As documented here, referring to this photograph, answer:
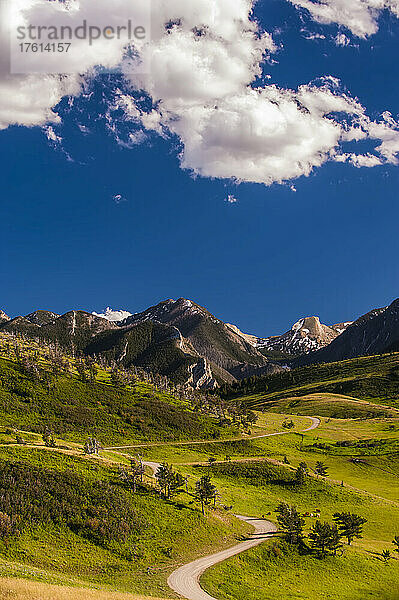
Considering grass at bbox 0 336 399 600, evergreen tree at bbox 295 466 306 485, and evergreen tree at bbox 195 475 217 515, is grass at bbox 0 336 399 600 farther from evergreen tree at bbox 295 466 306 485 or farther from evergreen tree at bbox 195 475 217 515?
evergreen tree at bbox 195 475 217 515

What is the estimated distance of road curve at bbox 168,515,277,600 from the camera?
143 ft

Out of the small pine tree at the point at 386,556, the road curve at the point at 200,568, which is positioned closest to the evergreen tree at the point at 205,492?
the road curve at the point at 200,568

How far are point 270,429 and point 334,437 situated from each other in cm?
2847

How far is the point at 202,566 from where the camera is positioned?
5109 centimetres

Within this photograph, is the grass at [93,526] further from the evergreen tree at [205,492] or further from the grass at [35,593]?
the grass at [35,593]

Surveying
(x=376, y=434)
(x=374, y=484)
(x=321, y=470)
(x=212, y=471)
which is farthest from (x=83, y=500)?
(x=376, y=434)

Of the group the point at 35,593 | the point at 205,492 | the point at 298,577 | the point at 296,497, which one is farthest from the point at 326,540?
the point at 35,593

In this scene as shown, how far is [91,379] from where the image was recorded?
197 meters

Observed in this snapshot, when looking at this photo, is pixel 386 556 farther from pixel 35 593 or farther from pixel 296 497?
pixel 35 593

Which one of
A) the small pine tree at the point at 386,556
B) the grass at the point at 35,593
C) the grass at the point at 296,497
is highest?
the grass at the point at 35,593

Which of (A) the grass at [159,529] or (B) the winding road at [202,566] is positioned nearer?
(B) the winding road at [202,566]

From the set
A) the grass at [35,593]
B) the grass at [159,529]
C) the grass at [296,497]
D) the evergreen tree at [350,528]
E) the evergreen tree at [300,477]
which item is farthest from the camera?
the evergreen tree at [300,477]

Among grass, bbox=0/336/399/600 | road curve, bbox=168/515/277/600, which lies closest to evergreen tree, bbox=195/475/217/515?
grass, bbox=0/336/399/600

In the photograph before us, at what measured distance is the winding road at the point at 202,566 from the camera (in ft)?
144
